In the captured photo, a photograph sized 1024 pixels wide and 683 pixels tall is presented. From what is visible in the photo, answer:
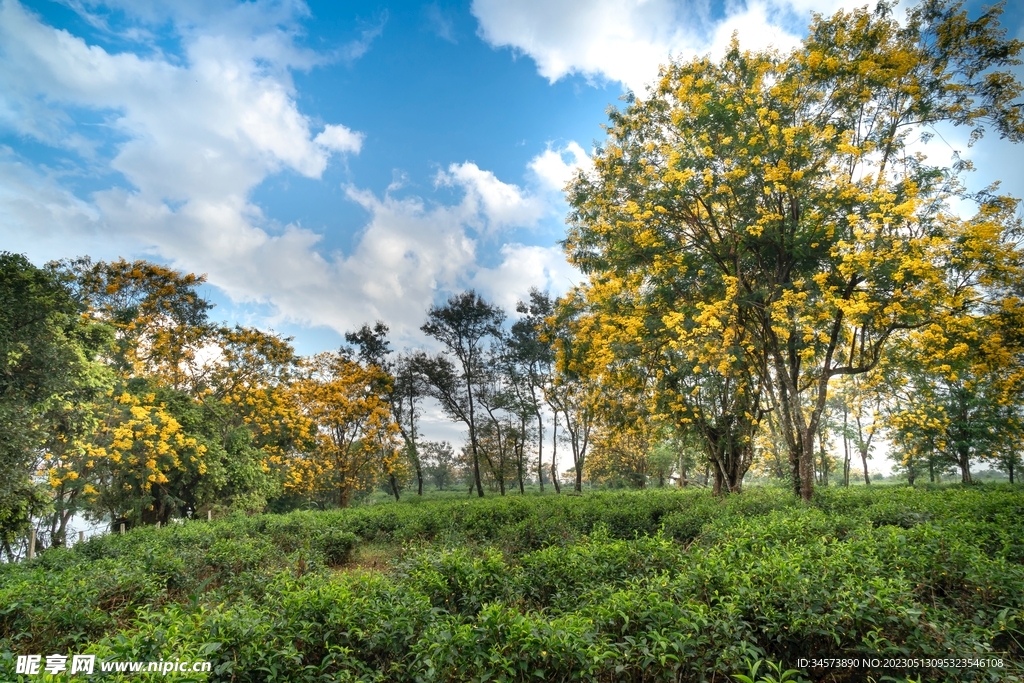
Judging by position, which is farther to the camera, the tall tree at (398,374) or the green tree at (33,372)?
the tall tree at (398,374)

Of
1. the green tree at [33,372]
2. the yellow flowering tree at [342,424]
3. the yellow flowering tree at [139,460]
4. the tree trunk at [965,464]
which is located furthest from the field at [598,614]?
the tree trunk at [965,464]

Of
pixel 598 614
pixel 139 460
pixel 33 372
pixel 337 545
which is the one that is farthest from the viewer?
pixel 139 460

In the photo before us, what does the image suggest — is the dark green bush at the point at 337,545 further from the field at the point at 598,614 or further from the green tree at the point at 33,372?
the green tree at the point at 33,372

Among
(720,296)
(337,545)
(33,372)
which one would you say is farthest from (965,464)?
(33,372)

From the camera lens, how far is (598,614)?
10.6ft

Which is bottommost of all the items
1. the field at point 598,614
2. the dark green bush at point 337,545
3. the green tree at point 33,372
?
the dark green bush at point 337,545

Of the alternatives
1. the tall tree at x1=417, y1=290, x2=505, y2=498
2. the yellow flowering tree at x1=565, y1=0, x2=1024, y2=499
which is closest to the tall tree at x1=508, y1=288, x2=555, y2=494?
the tall tree at x1=417, y1=290, x2=505, y2=498

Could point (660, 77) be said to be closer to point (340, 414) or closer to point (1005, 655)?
point (1005, 655)

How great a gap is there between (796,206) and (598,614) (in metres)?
8.95

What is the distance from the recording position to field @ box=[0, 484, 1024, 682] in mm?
2682

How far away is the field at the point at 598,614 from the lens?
2.68 m

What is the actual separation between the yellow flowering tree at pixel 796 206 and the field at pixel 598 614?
389 cm

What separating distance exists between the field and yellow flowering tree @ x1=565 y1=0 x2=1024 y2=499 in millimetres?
3894

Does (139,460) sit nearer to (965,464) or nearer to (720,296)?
(720,296)
